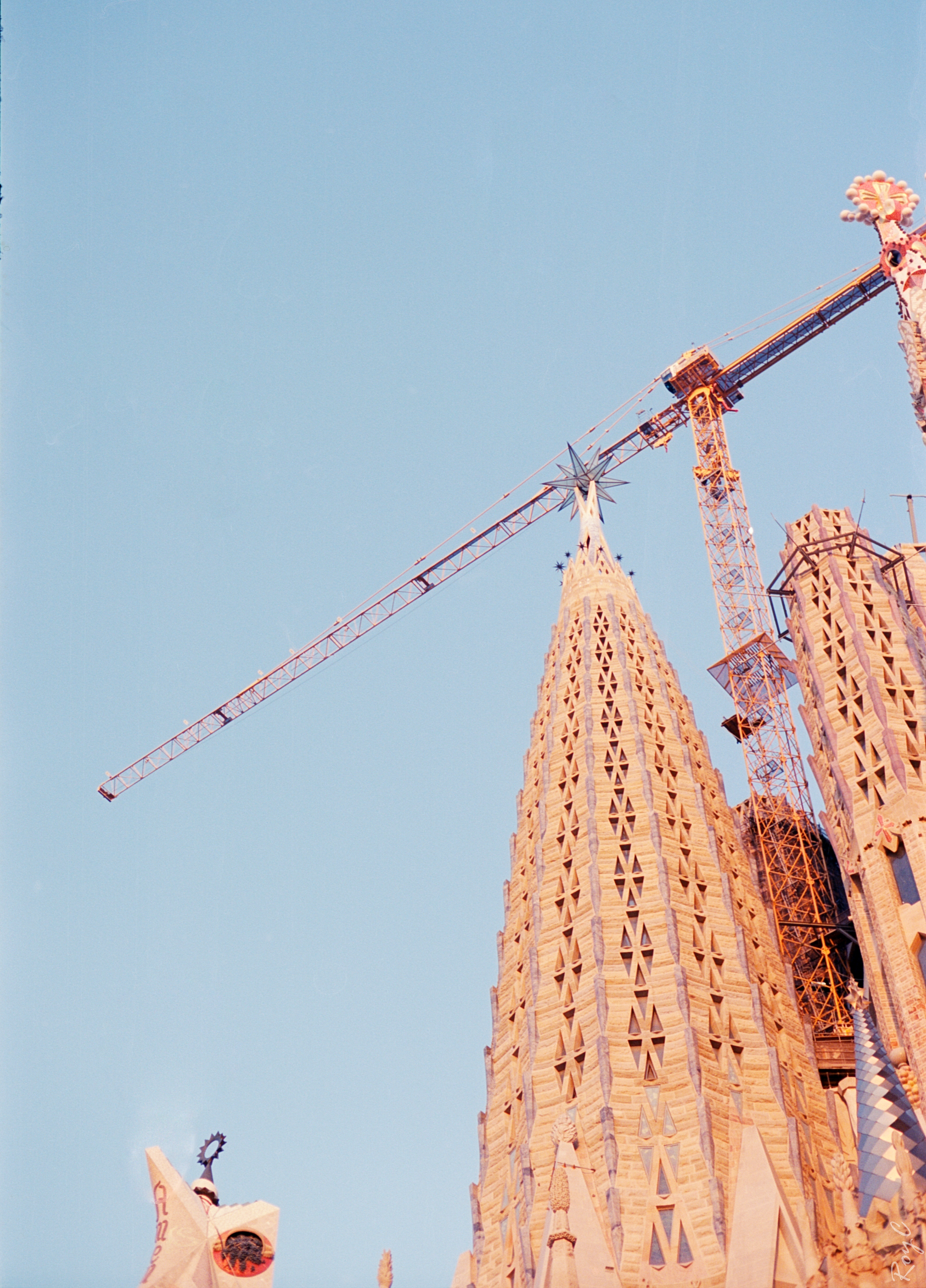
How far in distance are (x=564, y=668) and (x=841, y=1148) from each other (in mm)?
18083

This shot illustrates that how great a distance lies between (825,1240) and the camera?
32281mm

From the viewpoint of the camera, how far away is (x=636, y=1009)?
120 feet

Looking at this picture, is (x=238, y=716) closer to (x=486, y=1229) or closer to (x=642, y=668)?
(x=642, y=668)

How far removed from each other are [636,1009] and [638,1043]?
0.90 meters

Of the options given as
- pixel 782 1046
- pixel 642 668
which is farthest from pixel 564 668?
pixel 782 1046

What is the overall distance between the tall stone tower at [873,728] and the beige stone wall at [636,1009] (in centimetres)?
304

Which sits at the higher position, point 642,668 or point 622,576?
point 622,576

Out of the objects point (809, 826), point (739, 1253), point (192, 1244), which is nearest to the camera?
point (739, 1253)

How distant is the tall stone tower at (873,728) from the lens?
123 feet

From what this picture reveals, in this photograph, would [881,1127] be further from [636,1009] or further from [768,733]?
[768,733]
